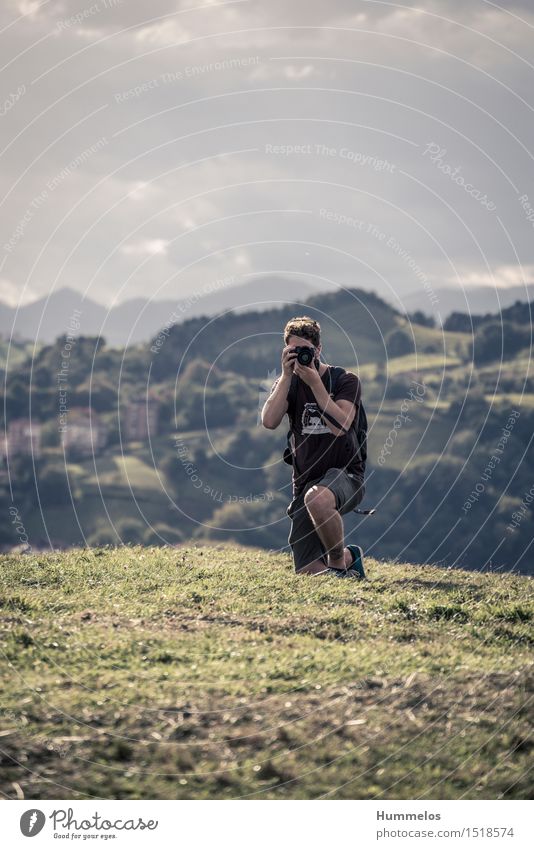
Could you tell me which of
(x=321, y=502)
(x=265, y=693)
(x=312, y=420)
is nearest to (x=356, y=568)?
(x=321, y=502)

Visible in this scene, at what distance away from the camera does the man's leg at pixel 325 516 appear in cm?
1452

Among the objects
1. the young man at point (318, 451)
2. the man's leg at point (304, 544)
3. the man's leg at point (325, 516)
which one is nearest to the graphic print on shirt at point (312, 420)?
the young man at point (318, 451)

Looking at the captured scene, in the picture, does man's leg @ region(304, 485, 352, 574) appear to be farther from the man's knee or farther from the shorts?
the shorts

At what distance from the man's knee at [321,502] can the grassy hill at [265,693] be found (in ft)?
3.67

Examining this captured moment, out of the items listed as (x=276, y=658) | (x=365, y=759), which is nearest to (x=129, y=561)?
(x=276, y=658)

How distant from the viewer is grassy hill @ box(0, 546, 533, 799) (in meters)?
8.11

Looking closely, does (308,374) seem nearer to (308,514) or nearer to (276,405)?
(276,405)

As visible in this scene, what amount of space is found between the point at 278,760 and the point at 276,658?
2202mm

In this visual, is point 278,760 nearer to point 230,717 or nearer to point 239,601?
point 230,717

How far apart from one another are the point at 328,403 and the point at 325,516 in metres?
1.58

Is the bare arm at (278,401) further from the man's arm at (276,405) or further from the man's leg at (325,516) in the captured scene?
the man's leg at (325,516)

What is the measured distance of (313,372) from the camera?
1452 centimetres

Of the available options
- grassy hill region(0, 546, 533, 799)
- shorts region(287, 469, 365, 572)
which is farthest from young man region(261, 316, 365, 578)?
grassy hill region(0, 546, 533, 799)

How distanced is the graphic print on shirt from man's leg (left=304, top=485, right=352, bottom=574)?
0.88 m
